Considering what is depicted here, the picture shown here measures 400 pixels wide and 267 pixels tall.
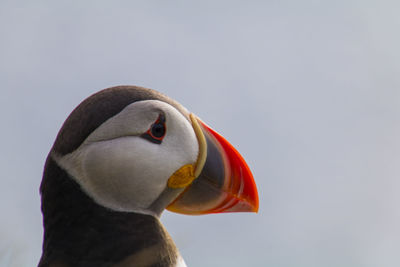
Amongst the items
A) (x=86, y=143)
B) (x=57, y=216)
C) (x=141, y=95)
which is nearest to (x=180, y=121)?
(x=141, y=95)

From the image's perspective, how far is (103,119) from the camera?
3883 millimetres

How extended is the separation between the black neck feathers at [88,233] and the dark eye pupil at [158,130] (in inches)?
15.9

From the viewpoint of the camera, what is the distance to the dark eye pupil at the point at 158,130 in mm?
3971

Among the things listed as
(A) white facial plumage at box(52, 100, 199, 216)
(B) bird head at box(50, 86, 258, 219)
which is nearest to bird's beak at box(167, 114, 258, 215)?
(B) bird head at box(50, 86, 258, 219)

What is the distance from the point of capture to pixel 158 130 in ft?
13.1

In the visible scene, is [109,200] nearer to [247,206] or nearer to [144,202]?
[144,202]

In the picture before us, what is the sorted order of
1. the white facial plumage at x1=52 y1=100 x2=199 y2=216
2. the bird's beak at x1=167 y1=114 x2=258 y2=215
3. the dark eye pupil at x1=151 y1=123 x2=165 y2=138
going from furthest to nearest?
the bird's beak at x1=167 y1=114 x2=258 y2=215, the dark eye pupil at x1=151 y1=123 x2=165 y2=138, the white facial plumage at x1=52 y1=100 x2=199 y2=216

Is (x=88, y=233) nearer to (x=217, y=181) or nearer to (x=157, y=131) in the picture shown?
(x=157, y=131)

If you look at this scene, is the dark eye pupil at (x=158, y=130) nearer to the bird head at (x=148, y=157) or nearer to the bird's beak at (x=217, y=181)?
the bird head at (x=148, y=157)

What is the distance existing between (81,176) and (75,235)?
0.30 meters

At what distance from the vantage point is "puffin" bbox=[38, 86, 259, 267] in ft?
12.3

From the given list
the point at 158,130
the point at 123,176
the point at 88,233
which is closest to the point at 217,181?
the point at 158,130

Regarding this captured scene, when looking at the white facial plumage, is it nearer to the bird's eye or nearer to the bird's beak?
the bird's eye

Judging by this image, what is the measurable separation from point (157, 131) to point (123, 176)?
11.2 inches
